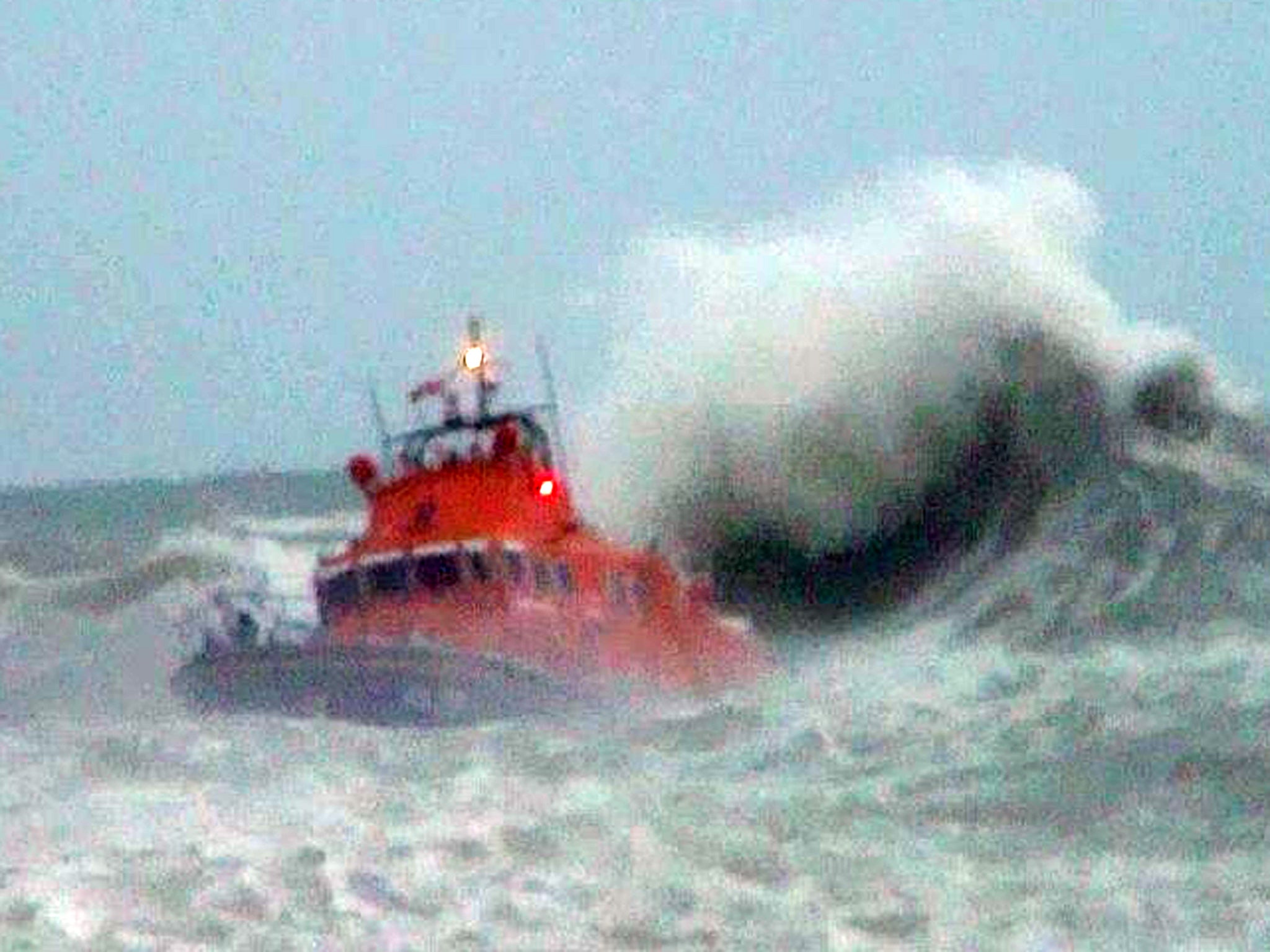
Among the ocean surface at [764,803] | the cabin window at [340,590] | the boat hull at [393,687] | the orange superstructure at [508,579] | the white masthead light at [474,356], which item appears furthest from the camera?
the white masthead light at [474,356]

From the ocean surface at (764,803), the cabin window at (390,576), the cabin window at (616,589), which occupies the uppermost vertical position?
the cabin window at (390,576)

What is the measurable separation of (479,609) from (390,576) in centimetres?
96

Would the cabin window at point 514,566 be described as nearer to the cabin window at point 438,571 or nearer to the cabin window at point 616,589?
the cabin window at point 438,571

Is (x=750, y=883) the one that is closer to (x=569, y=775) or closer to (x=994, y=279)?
(x=569, y=775)

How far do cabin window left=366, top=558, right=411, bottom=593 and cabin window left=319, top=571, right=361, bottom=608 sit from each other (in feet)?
0.54

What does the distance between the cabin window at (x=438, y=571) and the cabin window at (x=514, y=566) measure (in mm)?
369

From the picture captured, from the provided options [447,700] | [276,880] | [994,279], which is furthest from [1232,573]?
[276,880]

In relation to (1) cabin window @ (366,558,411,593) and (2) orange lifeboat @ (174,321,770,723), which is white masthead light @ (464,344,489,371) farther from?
(1) cabin window @ (366,558,411,593)

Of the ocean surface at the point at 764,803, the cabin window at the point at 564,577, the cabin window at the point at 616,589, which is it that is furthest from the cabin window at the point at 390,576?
the ocean surface at the point at 764,803

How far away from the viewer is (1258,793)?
9914 mm

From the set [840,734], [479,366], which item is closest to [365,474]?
[479,366]

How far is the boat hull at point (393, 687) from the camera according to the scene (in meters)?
14.2

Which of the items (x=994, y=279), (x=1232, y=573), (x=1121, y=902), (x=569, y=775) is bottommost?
(x=1121, y=902)

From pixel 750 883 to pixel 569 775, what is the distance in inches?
109
